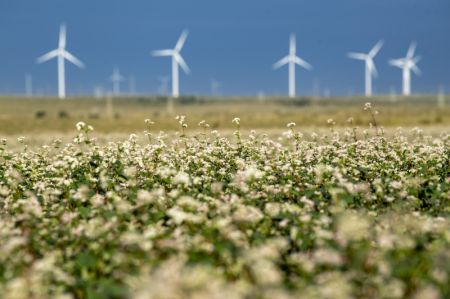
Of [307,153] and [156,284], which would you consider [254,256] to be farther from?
[307,153]

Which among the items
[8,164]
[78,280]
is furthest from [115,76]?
[78,280]

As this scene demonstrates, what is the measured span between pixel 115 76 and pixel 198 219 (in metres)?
136

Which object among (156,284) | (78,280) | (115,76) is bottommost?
(78,280)

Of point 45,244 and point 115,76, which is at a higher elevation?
point 115,76

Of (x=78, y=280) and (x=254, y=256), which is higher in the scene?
(x=254, y=256)

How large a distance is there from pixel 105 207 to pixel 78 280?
2.16 meters

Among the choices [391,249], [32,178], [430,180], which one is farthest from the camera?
[32,178]

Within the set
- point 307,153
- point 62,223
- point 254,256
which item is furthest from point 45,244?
point 307,153

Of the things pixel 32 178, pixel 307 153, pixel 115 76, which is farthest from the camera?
pixel 115 76

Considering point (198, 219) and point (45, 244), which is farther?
point (45, 244)

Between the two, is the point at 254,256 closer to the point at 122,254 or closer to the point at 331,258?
the point at 331,258

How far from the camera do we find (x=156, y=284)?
575cm

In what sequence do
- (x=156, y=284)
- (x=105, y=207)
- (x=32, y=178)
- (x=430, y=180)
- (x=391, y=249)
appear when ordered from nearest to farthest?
(x=156, y=284) < (x=391, y=249) < (x=105, y=207) < (x=430, y=180) < (x=32, y=178)

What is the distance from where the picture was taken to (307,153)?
16.9m
